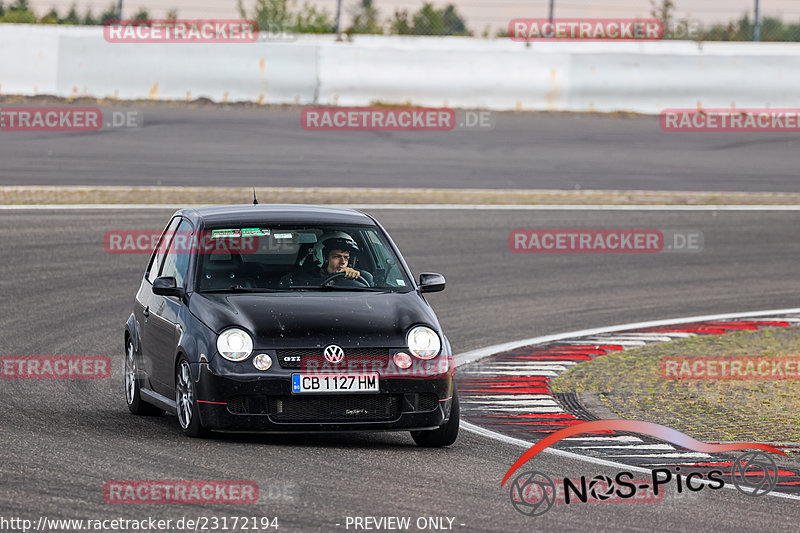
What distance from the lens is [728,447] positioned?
9.36 m

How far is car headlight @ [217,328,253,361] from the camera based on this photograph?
8641 millimetres

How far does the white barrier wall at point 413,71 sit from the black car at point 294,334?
1665 cm

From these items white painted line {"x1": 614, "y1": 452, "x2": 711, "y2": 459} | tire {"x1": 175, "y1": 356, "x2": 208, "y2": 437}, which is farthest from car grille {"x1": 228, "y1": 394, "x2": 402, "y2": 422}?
white painted line {"x1": 614, "y1": 452, "x2": 711, "y2": 459}

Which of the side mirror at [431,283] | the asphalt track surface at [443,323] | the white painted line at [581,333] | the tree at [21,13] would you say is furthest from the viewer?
the tree at [21,13]

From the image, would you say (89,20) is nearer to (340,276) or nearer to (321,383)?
(340,276)

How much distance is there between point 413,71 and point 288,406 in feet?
61.3

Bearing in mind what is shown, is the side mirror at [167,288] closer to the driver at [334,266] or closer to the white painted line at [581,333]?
the driver at [334,266]

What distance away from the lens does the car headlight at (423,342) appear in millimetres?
8789

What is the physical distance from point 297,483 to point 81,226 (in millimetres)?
11842

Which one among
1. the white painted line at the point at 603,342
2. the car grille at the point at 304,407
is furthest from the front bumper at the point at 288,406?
the white painted line at the point at 603,342

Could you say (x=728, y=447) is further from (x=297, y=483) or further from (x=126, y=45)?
(x=126, y=45)

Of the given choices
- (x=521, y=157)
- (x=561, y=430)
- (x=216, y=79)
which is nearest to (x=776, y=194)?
(x=521, y=157)

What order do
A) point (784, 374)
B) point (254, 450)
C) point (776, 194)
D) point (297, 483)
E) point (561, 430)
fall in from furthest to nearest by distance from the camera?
point (776, 194) → point (784, 374) → point (561, 430) → point (254, 450) → point (297, 483)

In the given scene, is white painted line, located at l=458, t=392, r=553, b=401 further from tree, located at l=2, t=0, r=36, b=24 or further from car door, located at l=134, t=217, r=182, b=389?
tree, located at l=2, t=0, r=36, b=24
